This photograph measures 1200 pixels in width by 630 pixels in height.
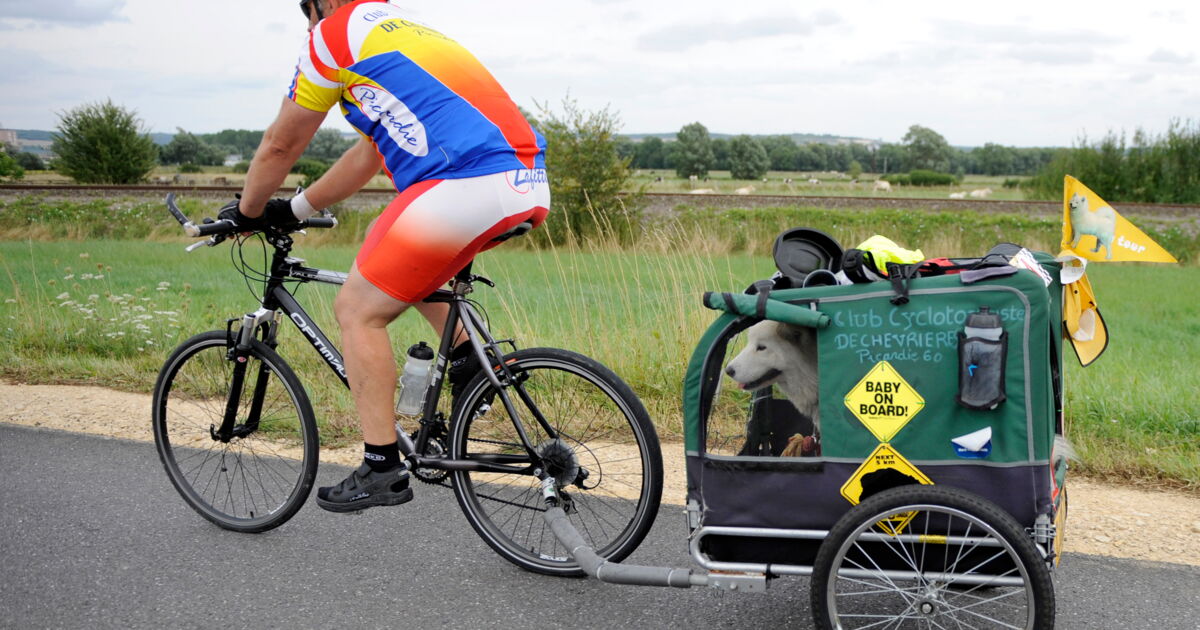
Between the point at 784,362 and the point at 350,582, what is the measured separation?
6.01 ft

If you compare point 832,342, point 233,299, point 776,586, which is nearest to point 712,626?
point 776,586

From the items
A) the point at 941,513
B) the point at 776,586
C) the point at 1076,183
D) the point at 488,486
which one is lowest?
the point at 776,586

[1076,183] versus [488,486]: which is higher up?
[1076,183]

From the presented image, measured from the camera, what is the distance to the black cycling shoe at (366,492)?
12.0 ft

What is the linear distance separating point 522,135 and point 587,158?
58.5 feet

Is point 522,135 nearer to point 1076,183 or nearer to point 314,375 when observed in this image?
point 1076,183

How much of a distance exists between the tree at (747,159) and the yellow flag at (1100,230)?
2405 inches

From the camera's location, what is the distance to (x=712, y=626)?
129 inches

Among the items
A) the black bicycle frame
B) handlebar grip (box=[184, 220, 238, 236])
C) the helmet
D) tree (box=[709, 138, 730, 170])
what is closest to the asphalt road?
the black bicycle frame

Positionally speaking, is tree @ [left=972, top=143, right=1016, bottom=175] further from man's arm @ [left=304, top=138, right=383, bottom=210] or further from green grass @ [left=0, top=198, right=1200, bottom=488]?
man's arm @ [left=304, top=138, right=383, bottom=210]

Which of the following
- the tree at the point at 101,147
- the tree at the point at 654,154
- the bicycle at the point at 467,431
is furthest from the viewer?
the tree at the point at 654,154

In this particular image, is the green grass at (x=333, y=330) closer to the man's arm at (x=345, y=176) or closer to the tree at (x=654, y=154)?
the man's arm at (x=345, y=176)

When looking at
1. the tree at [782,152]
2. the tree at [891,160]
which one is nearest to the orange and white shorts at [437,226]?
the tree at [782,152]

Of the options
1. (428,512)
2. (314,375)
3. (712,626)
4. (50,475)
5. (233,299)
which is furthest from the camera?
(233,299)
